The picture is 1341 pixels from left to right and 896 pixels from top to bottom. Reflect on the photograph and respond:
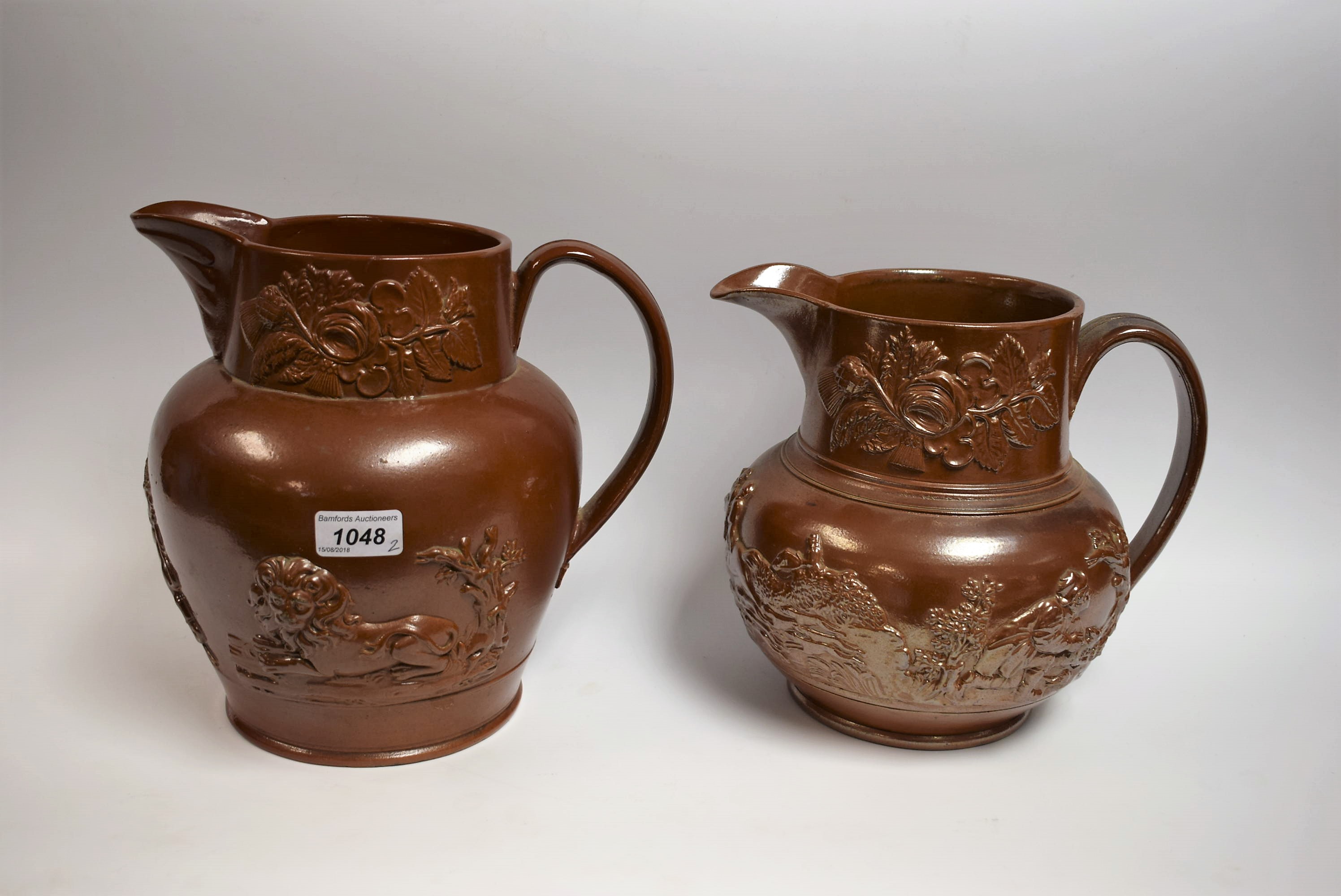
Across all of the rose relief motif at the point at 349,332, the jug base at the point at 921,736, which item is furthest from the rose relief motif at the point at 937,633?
the rose relief motif at the point at 349,332

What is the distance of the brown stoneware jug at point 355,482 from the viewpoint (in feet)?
5.31

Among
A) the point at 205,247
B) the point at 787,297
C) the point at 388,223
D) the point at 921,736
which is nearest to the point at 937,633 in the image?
the point at 921,736

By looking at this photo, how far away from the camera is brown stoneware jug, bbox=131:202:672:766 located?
5.31 ft

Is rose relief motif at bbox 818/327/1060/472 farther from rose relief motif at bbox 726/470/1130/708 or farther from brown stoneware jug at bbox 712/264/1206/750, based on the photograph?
rose relief motif at bbox 726/470/1130/708

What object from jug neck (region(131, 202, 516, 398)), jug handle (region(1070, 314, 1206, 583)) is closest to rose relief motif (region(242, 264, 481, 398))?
jug neck (region(131, 202, 516, 398))

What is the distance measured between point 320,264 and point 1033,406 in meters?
1.05

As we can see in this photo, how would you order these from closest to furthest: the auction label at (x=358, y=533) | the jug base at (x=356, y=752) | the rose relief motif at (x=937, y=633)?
the auction label at (x=358, y=533)
the rose relief motif at (x=937, y=633)
the jug base at (x=356, y=752)

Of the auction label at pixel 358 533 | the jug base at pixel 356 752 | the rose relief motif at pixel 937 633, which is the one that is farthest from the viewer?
the jug base at pixel 356 752

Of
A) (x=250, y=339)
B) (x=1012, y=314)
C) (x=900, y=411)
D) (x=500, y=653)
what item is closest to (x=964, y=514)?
(x=900, y=411)

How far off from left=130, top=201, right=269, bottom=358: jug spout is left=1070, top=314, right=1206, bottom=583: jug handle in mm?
1283

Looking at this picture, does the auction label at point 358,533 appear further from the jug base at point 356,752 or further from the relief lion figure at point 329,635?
the jug base at point 356,752

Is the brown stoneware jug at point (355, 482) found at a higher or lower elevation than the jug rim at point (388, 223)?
lower

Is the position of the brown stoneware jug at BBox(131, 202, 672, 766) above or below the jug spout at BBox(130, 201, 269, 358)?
below

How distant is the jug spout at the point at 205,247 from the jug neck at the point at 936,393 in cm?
73
